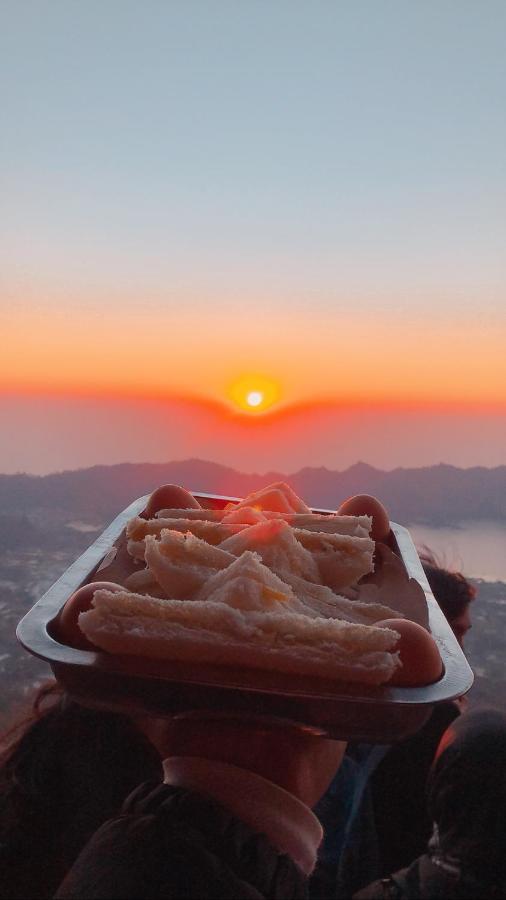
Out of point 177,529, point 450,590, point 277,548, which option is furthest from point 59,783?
point 450,590

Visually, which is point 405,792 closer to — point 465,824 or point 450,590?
point 450,590

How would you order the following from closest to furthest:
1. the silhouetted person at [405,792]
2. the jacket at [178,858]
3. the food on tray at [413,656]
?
the jacket at [178,858]
the food on tray at [413,656]
the silhouetted person at [405,792]

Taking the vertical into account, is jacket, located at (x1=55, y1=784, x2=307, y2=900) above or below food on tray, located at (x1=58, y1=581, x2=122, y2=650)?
below

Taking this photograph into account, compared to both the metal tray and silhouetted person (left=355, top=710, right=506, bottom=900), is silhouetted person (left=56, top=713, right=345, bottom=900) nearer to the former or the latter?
the metal tray

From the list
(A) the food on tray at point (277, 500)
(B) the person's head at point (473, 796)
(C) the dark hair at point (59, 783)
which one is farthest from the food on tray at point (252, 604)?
(C) the dark hair at point (59, 783)

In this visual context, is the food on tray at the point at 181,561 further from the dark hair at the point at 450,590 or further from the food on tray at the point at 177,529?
the dark hair at the point at 450,590

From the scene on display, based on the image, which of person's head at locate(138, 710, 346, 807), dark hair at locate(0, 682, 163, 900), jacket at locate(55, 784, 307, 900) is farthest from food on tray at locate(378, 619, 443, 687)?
dark hair at locate(0, 682, 163, 900)
